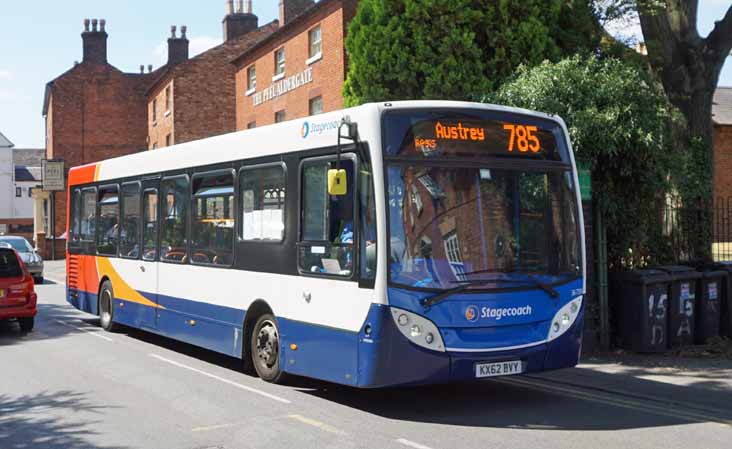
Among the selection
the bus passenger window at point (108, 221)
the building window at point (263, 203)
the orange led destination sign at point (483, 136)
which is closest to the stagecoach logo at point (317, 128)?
the building window at point (263, 203)

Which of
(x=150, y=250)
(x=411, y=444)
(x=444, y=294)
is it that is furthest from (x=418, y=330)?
(x=150, y=250)

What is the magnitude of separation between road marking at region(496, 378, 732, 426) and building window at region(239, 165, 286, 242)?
324 centimetres

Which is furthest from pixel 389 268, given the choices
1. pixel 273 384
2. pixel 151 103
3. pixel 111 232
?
pixel 151 103

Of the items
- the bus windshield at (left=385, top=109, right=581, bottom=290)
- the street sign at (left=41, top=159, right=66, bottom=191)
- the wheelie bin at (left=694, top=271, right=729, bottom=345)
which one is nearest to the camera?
the bus windshield at (left=385, top=109, right=581, bottom=290)

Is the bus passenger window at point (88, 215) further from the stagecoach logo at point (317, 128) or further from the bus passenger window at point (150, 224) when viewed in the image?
the stagecoach logo at point (317, 128)

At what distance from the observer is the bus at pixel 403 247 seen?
25.0 ft

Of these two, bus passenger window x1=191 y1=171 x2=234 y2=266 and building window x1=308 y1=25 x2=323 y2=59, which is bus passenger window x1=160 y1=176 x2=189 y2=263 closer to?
bus passenger window x1=191 y1=171 x2=234 y2=266

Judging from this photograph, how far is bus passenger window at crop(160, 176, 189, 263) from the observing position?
1172 centimetres

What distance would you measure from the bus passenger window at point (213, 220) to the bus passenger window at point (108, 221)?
134 inches

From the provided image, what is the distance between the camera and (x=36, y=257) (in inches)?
1147

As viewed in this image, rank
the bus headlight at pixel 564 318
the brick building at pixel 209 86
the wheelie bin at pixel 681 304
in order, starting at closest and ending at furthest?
the bus headlight at pixel 564 318 < the wheelie bin at pixel 681 304 < the brick building at pixel 209 86

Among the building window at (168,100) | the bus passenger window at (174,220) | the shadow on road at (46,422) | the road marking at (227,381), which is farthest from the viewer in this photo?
the building window at (168,100)

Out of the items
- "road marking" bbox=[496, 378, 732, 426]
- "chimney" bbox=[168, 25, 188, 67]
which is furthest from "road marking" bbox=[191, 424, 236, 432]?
"chimney" bbox=[168, 25, 188, 67]

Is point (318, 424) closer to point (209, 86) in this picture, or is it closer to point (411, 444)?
point (411, 444)
